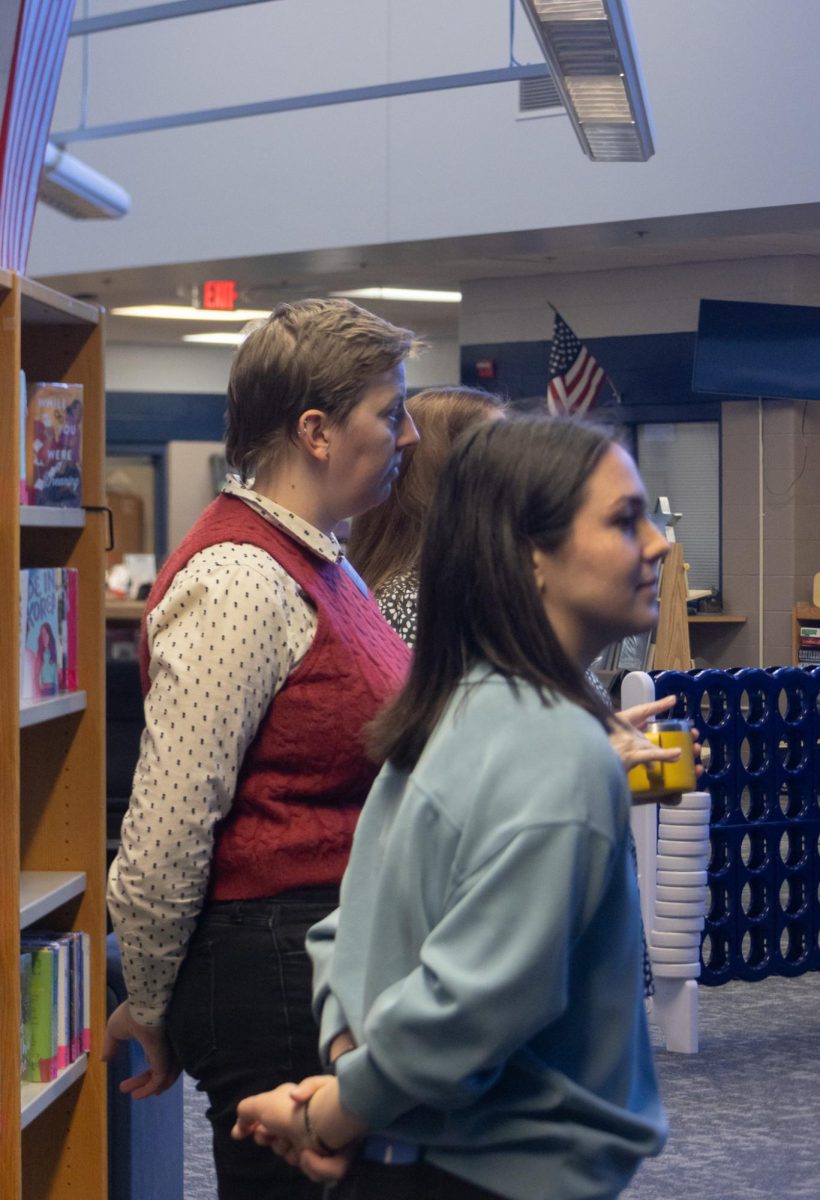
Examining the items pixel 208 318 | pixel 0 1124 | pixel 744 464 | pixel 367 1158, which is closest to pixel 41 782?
pixel 0 1124

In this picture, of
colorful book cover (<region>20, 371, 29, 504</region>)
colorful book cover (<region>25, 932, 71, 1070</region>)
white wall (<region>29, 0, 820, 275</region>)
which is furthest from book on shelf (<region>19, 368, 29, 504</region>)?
white wall (<region>29, 0, 820, 275</region>)

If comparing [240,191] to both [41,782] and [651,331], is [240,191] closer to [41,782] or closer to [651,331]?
[651,331]

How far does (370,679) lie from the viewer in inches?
66.0

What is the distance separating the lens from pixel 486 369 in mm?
9953

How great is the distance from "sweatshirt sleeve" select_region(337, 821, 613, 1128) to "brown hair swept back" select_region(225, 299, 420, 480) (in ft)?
2.63

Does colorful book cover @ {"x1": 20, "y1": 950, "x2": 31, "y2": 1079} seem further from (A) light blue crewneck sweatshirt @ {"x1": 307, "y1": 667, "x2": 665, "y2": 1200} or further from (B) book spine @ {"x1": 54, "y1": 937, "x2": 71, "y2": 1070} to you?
(A) light blue crewneck sweatshirt @ {"x1": 307, "y1": 667, "x2": 665, "y2": 1200}

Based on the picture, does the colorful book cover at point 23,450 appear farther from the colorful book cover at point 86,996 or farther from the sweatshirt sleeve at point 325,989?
the sweatshirt sleeve at point 325,989

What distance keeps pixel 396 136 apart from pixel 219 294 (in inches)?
84.4

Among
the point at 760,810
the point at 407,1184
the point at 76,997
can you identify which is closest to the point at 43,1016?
the point at 76,997

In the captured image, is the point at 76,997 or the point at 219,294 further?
the point at 219,294

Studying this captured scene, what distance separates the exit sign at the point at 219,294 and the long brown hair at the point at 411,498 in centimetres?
756

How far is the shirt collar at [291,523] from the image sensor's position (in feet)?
5.71

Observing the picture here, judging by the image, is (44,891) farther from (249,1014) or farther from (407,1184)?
(407,1184)

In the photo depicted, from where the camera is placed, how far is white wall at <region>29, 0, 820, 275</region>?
6961 mm
